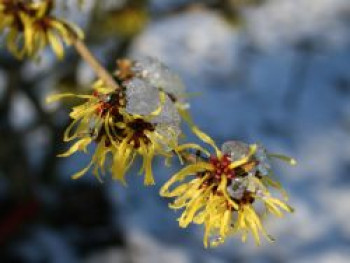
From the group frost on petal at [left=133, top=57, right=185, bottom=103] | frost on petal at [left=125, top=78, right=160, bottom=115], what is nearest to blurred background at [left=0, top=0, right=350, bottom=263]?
frost on petal at [left=133, top=57, right=185, bottom=103]

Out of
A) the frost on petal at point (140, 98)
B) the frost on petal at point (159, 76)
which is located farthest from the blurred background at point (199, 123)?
the frost on petal at point (140, 98)

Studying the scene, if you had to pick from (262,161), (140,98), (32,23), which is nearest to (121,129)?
(140,98)

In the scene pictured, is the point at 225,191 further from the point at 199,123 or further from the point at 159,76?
the point at 199,123

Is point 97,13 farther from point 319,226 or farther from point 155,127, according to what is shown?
point 319,226

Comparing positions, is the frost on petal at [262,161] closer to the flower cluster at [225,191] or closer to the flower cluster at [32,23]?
the flower cluster at [225,191]

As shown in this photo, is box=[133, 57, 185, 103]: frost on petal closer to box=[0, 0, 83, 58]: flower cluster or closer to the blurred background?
box=[0, 0, 83, 58]: flower cluster

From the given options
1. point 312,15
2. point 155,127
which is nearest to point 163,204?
point 312,15
